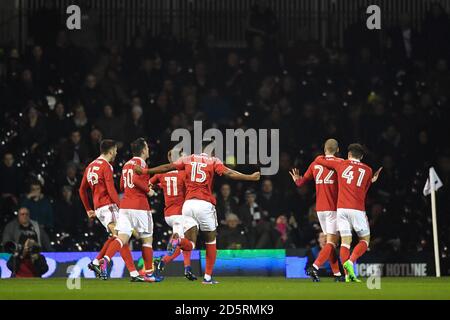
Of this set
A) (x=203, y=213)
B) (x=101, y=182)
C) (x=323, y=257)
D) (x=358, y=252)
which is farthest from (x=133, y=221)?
(x=358, y=252)

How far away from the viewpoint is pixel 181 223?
21750mm

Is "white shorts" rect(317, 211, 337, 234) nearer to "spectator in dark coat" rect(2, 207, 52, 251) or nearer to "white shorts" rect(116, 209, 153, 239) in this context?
"white shorts" rect(116, 209, 153, 239)

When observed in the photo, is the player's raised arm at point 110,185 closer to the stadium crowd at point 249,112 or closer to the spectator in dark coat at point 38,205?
the stadium crowd at point 249,112

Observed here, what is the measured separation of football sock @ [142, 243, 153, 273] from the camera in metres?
20.3

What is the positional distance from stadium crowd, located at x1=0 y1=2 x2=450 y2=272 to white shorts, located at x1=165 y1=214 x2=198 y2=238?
3.21 m

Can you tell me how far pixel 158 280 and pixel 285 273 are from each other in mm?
4714

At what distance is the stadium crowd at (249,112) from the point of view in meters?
26.0

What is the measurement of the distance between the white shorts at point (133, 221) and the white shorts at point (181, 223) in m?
0.68

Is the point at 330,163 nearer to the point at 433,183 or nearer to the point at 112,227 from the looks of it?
the point at 112,227

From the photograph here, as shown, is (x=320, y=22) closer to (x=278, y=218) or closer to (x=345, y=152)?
A: (x=345, y=152)

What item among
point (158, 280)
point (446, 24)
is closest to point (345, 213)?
point (158, 280)

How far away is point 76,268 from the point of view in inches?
951

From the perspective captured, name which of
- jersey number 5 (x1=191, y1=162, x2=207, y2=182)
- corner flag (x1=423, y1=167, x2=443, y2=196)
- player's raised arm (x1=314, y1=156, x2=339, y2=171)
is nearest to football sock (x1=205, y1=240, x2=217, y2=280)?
jersey number 5 (x1=191, y1=162, x2=207, y2=182)

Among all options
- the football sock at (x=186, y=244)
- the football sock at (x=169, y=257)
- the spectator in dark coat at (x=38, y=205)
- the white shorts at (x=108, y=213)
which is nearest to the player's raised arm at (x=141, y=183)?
the white shorts at (x=108, y=213)
